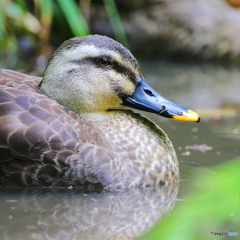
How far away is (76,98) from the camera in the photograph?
3.99m

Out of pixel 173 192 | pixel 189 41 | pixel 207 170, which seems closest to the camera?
pixel 173 192

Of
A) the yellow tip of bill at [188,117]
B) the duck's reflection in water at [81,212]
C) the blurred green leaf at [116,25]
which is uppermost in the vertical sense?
the yellow tip of bill at [188,117]

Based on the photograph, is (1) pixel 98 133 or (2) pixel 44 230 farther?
(1) pixel 98 133

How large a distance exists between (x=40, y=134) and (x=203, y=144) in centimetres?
208

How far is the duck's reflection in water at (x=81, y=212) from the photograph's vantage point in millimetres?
2906

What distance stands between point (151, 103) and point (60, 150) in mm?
913

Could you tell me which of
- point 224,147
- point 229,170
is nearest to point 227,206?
point 229,170

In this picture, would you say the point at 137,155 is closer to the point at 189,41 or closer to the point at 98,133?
the point at 98,133

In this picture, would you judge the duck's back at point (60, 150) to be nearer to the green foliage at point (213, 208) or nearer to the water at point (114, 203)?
the water at point (114, 203)

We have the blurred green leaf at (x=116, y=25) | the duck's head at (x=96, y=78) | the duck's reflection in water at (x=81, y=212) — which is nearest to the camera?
the duck's reflection in water at (x=81, y=212)

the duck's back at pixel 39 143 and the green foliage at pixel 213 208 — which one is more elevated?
the green foliage at pixel 213 208

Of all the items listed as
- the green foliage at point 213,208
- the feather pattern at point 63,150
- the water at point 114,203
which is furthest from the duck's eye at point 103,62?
the green foliage at point 213,208

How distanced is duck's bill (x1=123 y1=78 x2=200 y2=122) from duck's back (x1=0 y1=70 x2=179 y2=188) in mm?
279

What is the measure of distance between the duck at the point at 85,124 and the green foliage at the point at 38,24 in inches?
212
